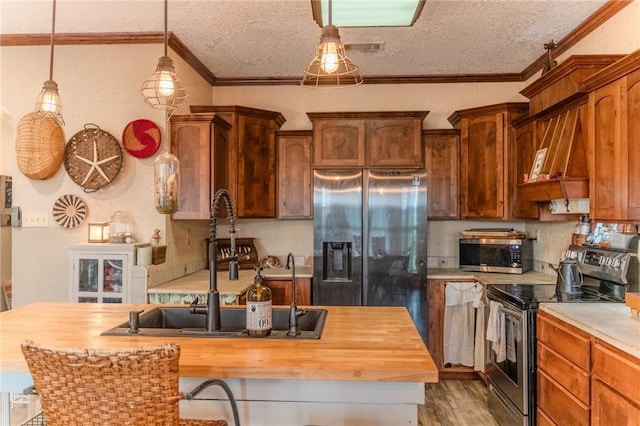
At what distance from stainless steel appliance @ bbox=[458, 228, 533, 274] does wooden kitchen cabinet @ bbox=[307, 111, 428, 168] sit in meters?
0.87

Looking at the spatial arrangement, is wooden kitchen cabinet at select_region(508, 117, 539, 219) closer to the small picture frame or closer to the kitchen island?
the small picture frame

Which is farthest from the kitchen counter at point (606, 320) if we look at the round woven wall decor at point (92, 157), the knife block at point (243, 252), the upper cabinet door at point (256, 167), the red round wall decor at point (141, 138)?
the round woven wall decor at point (92, 157)

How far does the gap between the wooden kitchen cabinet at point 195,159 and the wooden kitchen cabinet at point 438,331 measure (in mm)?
2048

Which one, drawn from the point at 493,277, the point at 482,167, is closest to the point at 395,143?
the point at 482,167

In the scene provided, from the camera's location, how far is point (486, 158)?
12.5ft

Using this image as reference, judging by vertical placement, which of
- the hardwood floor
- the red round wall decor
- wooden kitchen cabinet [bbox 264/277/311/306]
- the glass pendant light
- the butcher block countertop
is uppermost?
the red round wall decor

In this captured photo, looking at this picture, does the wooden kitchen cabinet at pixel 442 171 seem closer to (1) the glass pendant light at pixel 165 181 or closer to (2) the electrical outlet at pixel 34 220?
(1) the glass pendant light at pixel 165 181

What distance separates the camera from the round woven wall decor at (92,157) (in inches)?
126

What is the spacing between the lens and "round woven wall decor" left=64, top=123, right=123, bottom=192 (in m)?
3.19

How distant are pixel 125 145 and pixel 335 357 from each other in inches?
99.8

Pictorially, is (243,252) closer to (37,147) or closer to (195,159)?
(195,159)

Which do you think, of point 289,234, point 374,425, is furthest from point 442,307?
point 374,425

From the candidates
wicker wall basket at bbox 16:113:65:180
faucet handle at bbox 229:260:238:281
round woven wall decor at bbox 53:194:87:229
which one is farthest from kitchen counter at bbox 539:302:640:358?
wicker wall basket at bbox 16:113:65:180

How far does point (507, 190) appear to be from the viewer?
3.68m
